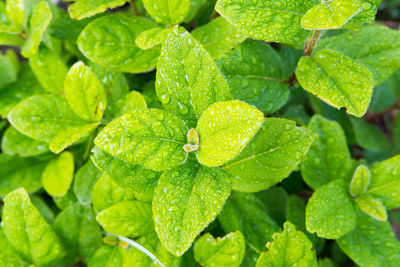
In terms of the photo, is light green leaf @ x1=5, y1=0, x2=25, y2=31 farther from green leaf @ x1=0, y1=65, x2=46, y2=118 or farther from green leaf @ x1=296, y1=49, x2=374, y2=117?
green leaf @ x1=296, y1=49, x2=374, y2=117

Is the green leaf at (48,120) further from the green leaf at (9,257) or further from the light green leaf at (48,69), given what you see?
the green leaf at (9,257)

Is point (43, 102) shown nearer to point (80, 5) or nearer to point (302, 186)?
point (80, 5)

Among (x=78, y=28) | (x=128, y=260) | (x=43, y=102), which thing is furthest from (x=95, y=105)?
(x=128, y=260)

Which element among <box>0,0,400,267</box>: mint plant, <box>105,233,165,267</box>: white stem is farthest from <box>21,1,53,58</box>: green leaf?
<box>105,233,165,267</box>: white stem

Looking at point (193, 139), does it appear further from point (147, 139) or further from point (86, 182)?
point (86, 182)

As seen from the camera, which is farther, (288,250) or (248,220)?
(248,220)

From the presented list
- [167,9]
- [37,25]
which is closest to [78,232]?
[37,25]
